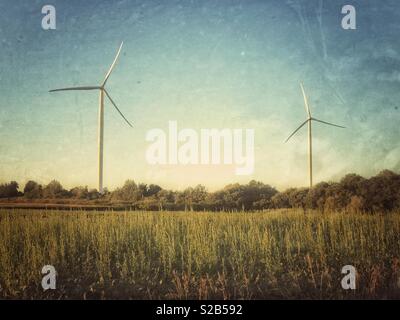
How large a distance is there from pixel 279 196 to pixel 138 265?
11810 millimetres

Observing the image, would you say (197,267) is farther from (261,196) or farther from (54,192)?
(261,196)

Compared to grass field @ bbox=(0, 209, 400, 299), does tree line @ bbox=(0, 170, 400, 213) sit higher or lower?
higher

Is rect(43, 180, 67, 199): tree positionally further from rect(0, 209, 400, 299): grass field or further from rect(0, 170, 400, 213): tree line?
Answer: rect(0, 209, 400, 299): grass field

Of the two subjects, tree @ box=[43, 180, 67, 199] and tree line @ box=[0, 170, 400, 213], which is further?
tree line @ box=[0, 170, 400, 213]

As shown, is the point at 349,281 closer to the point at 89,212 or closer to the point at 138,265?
the point at 138,265

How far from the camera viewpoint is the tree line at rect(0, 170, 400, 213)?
16344 millimetres

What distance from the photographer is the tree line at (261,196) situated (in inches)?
643

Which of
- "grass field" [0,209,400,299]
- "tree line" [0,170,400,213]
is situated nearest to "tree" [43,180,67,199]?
"tree line" [0,170,400,213]

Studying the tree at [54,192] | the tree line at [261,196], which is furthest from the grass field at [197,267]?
the tree line at [261,196]


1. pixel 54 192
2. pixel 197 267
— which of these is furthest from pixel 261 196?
pixel 197 267

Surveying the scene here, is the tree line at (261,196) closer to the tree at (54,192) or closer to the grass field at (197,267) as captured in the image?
the tree at (54,192)

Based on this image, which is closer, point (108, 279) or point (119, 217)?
point (108, 279)
